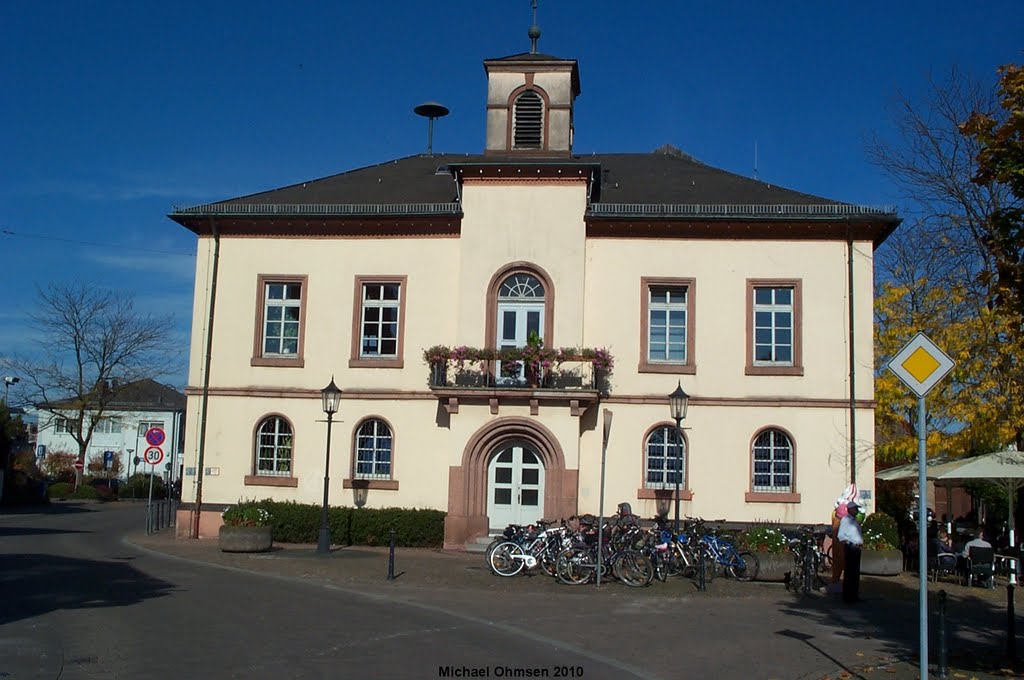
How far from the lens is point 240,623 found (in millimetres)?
12508

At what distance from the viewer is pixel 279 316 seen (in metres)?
25.8

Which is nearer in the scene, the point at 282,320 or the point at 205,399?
the point at 205,399

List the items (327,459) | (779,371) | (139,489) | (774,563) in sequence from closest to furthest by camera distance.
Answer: (774,563), (327,459), (779,371), (139,489)

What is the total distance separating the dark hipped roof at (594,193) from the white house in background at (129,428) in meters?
42.1

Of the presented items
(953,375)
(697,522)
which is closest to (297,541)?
(697,522)

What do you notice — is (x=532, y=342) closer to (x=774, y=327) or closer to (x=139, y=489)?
(x=774, y=327)

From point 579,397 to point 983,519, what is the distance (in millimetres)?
17578

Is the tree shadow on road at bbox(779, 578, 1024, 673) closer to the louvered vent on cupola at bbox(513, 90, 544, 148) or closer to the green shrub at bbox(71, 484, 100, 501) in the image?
the louvered vent on cupola at bbox(513, 90, 544, 148)

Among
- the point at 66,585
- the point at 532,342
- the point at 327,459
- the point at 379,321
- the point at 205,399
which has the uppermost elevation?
the point at 379,321

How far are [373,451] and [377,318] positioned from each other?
3.25 m

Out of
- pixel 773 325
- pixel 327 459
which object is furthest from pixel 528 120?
pixel 327 459

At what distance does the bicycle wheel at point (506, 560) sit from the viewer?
18.6 m

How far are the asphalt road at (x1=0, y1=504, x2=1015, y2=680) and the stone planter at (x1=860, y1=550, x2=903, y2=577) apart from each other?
106 inches

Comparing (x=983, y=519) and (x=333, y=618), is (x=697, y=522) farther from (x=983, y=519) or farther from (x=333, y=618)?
(x=983, y=519)
